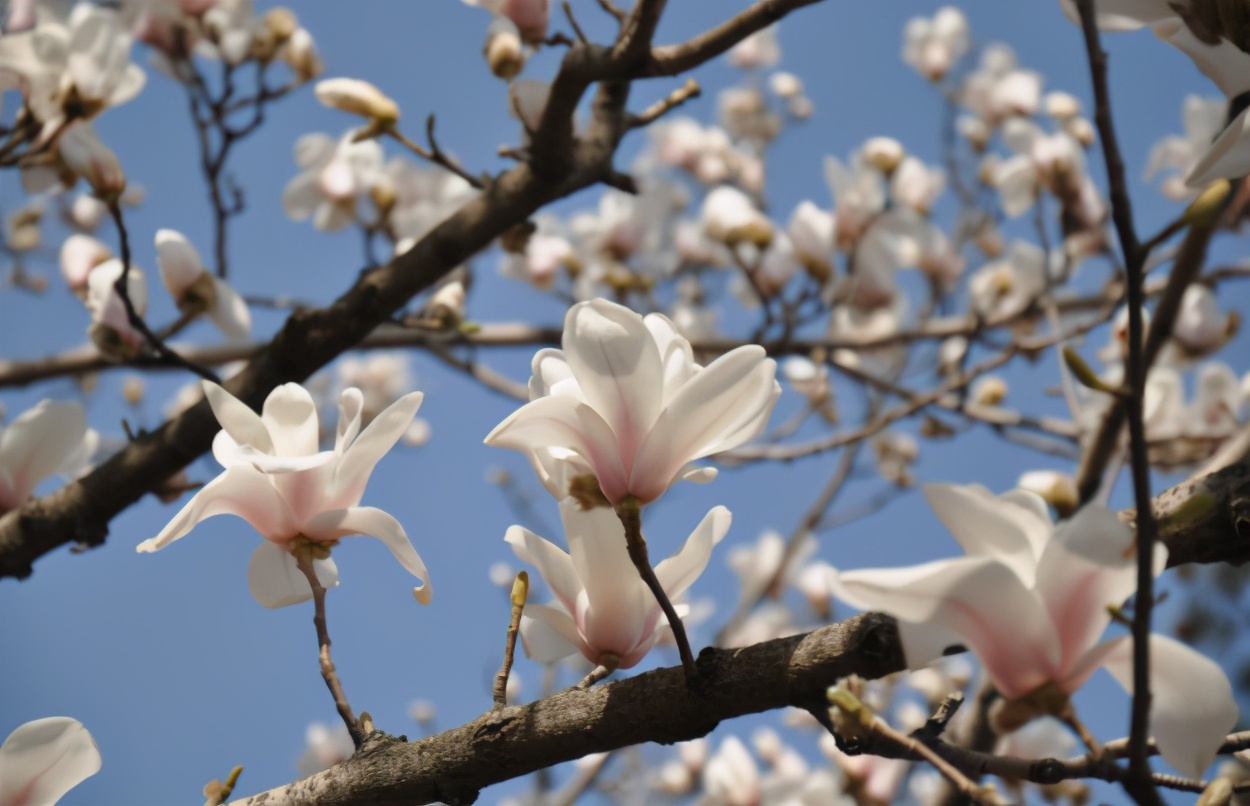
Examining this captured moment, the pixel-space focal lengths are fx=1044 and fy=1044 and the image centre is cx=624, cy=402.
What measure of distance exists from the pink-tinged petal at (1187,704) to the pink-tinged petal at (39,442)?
1.18 m

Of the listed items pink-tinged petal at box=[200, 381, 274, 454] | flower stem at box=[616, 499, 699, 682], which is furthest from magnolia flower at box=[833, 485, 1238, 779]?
pink-tinged petal at box=[200, 381, 274, 454]

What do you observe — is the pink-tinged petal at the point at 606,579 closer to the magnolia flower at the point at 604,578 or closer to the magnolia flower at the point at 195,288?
the magnolia flower at the point at 604,578

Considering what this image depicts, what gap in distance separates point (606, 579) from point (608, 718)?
0.13 metres

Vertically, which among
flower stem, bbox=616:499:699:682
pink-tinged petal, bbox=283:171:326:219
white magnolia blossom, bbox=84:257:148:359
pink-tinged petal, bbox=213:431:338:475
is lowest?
flower stem, bbox=616:499:699:682

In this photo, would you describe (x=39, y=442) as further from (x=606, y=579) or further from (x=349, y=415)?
(x=606, y=579)

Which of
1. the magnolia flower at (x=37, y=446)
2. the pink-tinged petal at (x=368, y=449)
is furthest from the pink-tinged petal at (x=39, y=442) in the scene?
the pink-tinged petal at (x=368, y=449)

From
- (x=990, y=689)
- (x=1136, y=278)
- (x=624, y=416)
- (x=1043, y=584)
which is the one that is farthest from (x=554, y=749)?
(x=990, y=689)

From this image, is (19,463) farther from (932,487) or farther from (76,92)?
(932,487)

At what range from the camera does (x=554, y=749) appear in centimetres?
74

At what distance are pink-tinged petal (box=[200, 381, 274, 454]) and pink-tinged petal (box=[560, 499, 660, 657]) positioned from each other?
0.81 ft

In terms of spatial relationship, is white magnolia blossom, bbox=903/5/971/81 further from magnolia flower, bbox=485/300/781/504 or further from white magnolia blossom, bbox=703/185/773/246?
magnolia flower, bbox=485/300/781/504

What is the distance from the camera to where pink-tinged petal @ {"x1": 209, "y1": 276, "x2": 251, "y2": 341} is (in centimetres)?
163

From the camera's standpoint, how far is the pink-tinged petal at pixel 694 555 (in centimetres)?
83

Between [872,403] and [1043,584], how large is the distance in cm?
242
